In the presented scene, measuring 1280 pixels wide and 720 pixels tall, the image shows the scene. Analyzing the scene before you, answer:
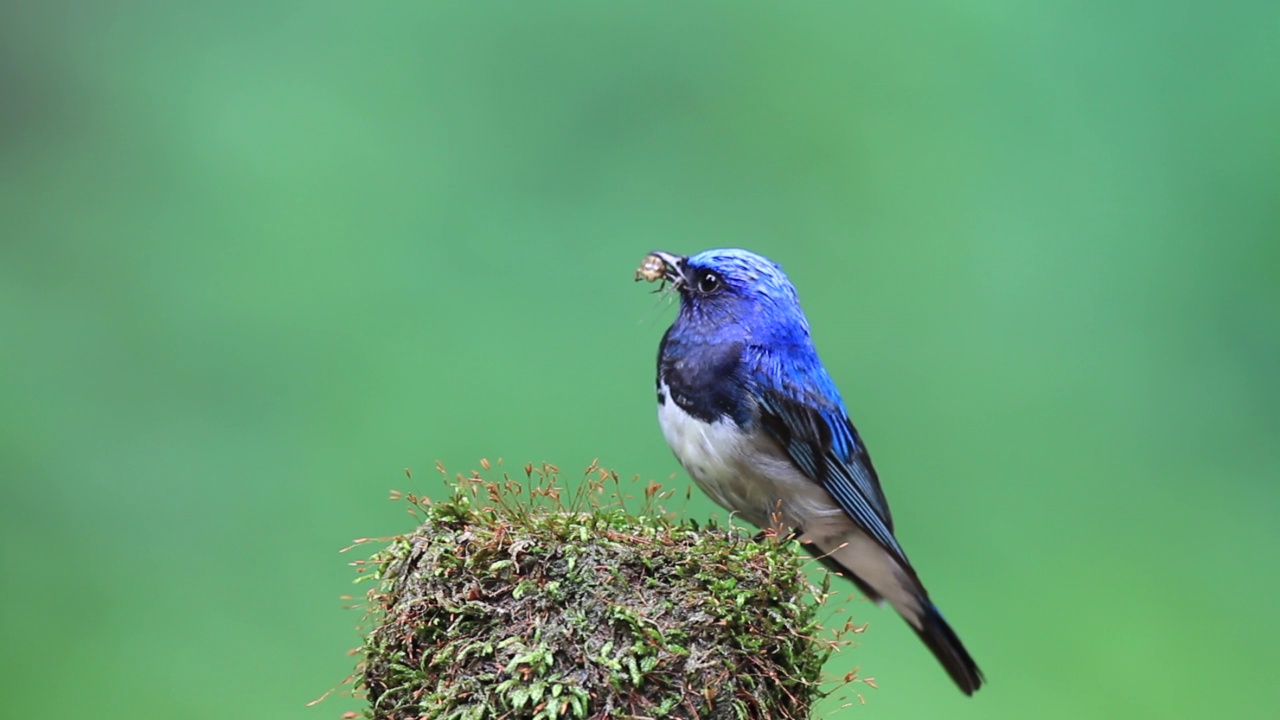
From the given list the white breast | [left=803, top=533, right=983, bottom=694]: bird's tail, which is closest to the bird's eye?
the white breast

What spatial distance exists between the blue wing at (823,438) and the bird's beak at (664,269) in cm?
41

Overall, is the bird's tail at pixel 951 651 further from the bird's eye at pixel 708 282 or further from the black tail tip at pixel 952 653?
the bird's eye at pixel 708 282

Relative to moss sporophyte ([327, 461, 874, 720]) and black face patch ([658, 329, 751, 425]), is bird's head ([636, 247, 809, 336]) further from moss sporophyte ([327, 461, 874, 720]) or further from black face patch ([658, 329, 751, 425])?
moss sporophyte ([327, 461, 874, 720])

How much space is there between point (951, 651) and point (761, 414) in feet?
3.56

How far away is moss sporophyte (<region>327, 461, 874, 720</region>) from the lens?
194 centimetres

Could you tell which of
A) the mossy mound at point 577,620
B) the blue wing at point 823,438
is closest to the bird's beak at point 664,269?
the blue wing at point 823,438

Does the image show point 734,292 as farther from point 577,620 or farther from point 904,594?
point 577,620

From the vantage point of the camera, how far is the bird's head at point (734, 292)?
10.4 ft

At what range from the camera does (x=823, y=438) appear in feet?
10.4

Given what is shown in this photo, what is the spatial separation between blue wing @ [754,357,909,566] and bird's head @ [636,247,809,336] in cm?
15

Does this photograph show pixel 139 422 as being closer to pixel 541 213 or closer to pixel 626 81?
pixel 541 213

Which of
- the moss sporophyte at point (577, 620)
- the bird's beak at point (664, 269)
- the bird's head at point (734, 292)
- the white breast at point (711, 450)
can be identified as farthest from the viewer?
the bird's beak at point (664, 269)

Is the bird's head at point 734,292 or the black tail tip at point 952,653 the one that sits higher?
the bird's head at point 734,292

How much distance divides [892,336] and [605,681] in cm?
288
